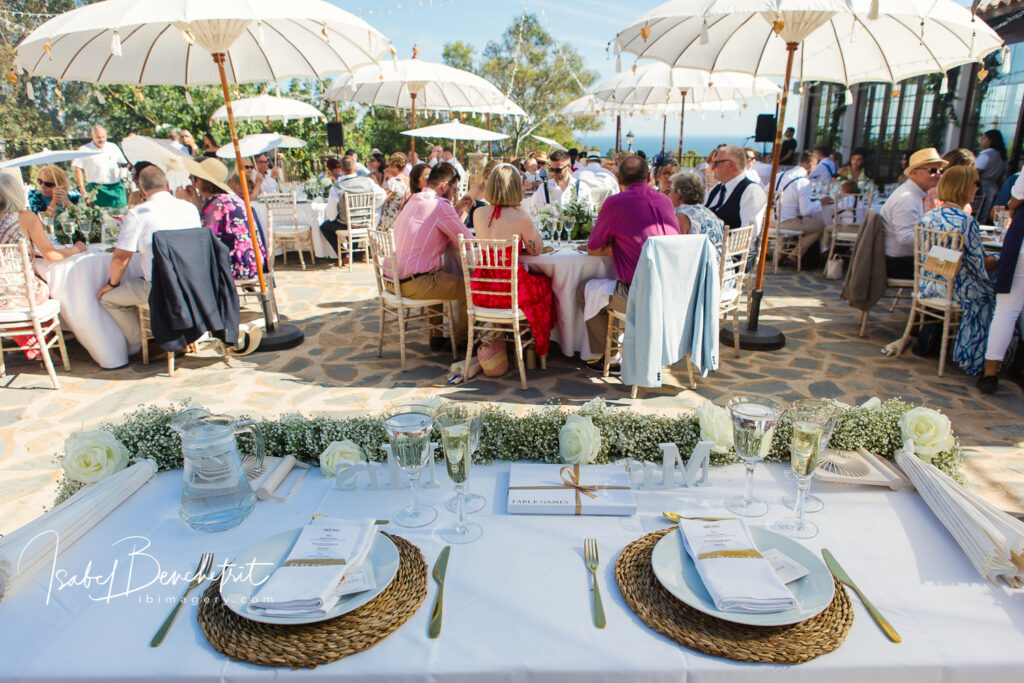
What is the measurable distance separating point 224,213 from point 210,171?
0.34m

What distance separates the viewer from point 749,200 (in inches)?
197

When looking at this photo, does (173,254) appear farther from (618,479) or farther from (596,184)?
(596,184)

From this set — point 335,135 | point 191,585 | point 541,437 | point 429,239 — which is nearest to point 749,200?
point 429,239

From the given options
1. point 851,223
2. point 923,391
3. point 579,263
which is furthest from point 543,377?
point 851,223

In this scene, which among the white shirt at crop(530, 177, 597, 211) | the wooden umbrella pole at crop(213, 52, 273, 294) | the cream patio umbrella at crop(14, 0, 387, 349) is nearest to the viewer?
the cream patio umbrella at crop(14, 0, 387, 349)

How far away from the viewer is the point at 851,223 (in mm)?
7285

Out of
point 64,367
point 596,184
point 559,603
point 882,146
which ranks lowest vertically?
point 64,367

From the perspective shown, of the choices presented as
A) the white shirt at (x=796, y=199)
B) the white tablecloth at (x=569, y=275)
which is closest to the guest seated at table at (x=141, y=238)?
the white tablecloth at (x=569, y=275)

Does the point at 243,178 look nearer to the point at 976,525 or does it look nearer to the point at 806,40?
the point at 806,40

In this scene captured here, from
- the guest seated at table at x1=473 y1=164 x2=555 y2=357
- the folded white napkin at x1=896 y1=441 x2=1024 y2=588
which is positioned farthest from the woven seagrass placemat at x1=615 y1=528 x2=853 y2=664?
the guest seated at table at x1=473 y1=164 x2=555 y2=357

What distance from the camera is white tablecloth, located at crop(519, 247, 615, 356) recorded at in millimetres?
4328

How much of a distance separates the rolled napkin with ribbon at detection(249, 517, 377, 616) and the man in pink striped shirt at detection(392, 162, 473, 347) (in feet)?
10.7

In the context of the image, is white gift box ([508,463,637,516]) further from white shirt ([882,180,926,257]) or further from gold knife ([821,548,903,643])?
white shirt ([882,180,926,257])

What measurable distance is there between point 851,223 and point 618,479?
23.4ft
